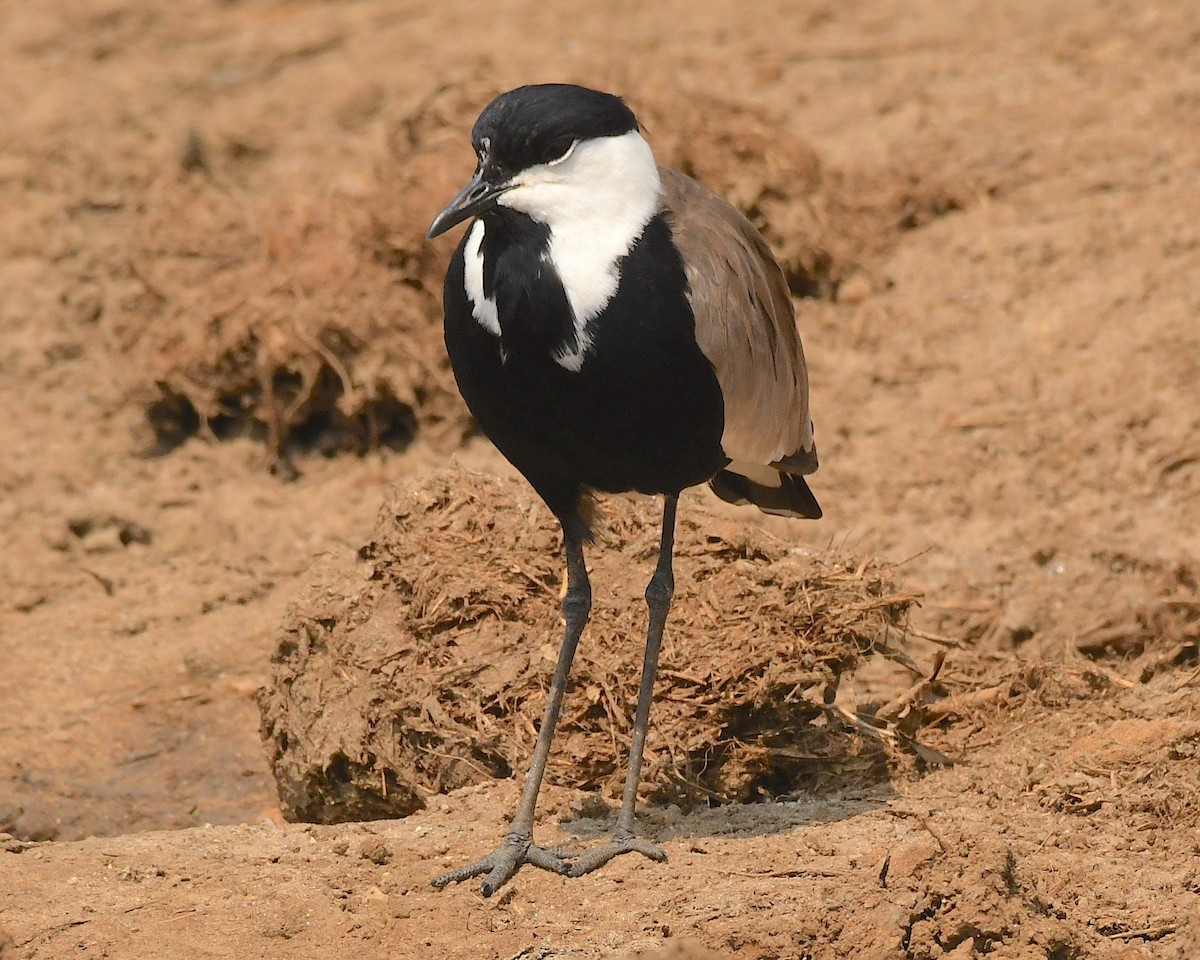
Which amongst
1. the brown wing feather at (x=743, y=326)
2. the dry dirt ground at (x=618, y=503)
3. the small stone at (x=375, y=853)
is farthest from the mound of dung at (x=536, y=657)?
the small stone at (x=375, y=853)

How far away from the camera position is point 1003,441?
7.60 metres

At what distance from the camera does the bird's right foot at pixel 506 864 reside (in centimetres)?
462

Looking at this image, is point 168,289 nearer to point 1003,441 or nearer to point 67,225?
point 67,225

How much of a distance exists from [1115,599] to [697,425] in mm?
2734

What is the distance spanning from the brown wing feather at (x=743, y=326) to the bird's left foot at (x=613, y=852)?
3.53 ft

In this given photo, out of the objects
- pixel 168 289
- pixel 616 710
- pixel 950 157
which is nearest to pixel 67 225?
pixel 168 289

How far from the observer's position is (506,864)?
468 cm

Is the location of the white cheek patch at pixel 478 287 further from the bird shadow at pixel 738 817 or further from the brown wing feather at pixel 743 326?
the bird shadow at pixel 738 817

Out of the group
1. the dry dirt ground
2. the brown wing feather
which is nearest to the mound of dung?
the dry dirt ground

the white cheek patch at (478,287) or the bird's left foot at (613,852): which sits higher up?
the white cheek patch at (478,287)

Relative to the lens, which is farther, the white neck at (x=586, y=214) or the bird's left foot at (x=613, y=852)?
the bird's left foot at (x=613, y=852)

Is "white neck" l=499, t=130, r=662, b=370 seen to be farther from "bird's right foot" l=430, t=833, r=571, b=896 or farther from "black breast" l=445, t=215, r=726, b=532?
"bird's right foot" l=430, t=833, r=571, b=896

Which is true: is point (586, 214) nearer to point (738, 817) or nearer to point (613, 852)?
point (613, 852)

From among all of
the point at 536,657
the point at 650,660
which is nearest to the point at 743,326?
the point at 650,660
